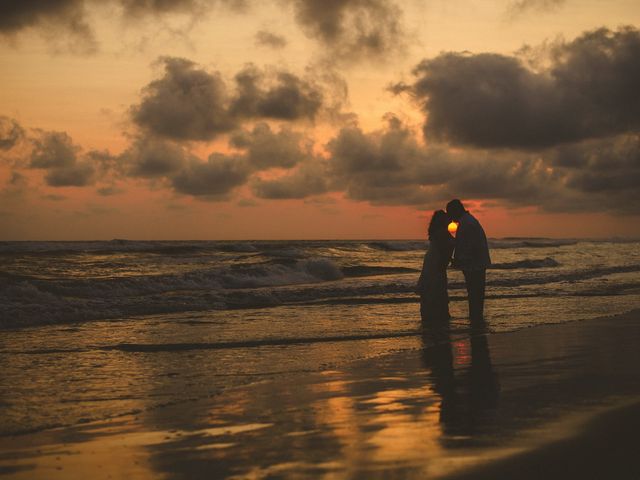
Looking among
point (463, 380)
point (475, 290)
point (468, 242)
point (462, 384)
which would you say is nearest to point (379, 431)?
point (462, 384)

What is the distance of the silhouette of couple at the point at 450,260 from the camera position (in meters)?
11.8

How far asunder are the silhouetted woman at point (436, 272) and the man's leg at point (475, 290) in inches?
15.8

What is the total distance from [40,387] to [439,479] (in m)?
4.60

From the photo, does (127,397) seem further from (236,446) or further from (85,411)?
(236,446)

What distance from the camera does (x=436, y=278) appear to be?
12031mm

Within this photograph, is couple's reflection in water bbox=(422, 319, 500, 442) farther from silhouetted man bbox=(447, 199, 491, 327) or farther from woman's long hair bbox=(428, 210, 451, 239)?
woman's long hair bbox=(428, 210, 451, 239)

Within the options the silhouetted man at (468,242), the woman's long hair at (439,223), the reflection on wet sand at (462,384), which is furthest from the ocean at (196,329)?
the woman's long hair at (439,223)

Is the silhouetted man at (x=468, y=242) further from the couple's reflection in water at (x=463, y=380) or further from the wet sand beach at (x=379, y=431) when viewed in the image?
the wet sand beach at (x=379, y=431)

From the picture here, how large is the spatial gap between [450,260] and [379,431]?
7.30 meters

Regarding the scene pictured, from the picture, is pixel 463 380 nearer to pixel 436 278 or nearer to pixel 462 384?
pixel 462 384

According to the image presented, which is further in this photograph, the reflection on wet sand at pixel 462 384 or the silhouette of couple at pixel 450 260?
the silhouette of couple at pixel 450 260

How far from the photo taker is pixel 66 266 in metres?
32.1

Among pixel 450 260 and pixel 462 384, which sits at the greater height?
pixel 450 260

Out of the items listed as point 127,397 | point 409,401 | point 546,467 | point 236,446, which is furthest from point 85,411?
point 546,467
